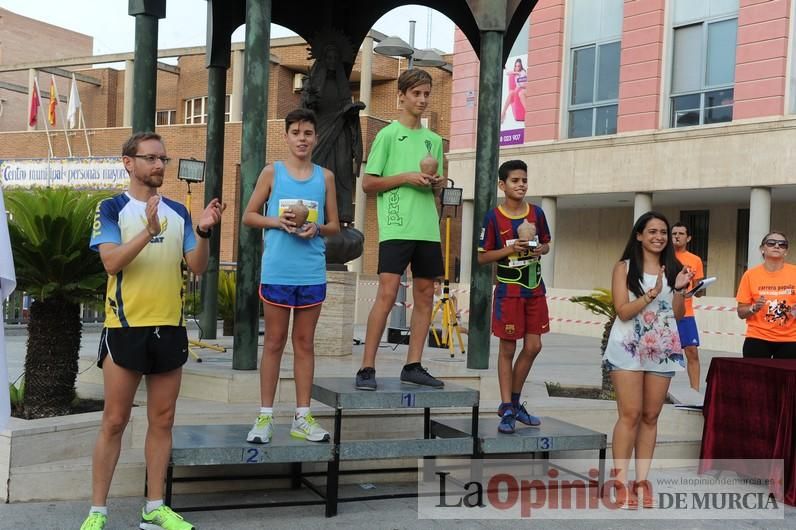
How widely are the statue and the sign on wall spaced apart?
Result: 2825 cm

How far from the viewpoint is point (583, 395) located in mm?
8977

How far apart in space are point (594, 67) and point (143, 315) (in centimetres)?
2202

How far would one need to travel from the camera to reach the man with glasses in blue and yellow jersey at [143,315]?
4.63 m

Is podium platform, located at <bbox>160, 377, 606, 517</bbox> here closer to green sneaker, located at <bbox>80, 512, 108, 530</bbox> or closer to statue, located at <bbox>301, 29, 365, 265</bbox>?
green sneaker, located at <bbox>80, 512, 108, 530</bbox>

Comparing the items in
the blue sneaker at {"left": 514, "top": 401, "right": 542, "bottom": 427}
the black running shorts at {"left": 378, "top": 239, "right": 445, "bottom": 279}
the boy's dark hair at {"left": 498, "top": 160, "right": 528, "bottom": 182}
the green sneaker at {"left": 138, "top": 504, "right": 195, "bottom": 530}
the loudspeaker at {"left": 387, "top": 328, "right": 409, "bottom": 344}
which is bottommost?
the green sneaker at {"left": 138, "top": 504, "right": 195, "bottom": 530}

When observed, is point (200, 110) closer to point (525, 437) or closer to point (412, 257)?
point (412, 257)

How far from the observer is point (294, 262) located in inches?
217

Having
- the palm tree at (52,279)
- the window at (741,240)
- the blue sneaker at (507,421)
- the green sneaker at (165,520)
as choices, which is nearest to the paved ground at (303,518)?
the green sneaker at (165,520)

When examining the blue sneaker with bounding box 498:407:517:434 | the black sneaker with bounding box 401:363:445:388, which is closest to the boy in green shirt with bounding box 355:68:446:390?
the black sneaker with bounding box 401:363:445:388

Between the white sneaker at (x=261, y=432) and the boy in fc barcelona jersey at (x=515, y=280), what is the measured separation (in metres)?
1.67

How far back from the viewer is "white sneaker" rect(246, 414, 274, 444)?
5.34 metres

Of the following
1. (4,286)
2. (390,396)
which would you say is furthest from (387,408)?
(4,286)

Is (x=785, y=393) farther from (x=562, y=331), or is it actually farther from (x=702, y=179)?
(x=562, y=331)

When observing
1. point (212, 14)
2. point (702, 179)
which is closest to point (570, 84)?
point (702, 179)
